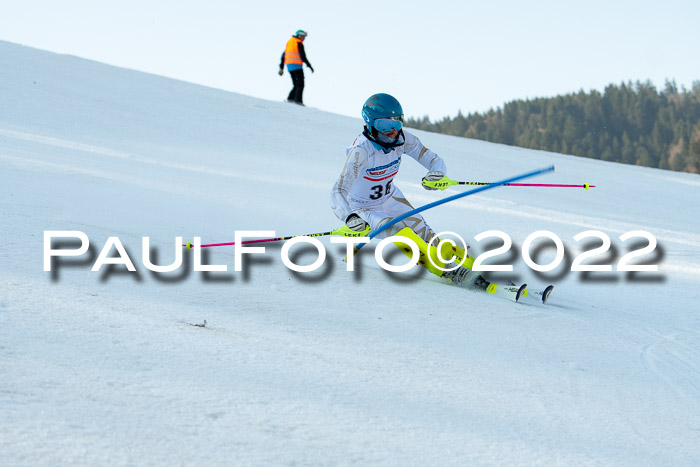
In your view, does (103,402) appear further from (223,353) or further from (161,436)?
(223,353)

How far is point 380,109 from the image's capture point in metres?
4.55

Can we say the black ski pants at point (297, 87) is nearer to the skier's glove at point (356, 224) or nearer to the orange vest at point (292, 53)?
the orange vest at point (292, 53)

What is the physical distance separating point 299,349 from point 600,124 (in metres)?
108

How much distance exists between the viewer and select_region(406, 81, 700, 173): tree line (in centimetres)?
9694

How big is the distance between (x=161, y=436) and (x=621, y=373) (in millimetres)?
1872

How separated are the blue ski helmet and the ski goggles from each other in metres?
0.01

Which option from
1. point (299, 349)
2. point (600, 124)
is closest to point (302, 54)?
point (299, 349)

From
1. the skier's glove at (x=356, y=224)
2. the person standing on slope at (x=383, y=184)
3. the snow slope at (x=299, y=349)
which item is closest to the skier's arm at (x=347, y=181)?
the person standing on slope at (x=383, y=184)

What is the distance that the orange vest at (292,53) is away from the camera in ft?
43.9

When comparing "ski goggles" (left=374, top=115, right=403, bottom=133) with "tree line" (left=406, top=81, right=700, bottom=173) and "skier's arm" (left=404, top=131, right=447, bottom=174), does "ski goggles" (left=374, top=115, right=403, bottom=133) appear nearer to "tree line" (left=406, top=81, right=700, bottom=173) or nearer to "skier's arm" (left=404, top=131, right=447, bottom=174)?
"skier's arm" (left=404, top=131, right=447, bottom=174)

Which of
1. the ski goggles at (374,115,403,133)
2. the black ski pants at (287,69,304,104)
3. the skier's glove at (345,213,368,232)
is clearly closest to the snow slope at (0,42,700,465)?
the skier's glove at (345,213,368,232)

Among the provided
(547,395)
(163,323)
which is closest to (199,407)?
(163,323)

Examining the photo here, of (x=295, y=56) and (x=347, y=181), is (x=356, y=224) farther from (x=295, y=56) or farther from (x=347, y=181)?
(x=295, y=56)

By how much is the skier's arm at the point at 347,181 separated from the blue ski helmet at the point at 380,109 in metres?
0.21
